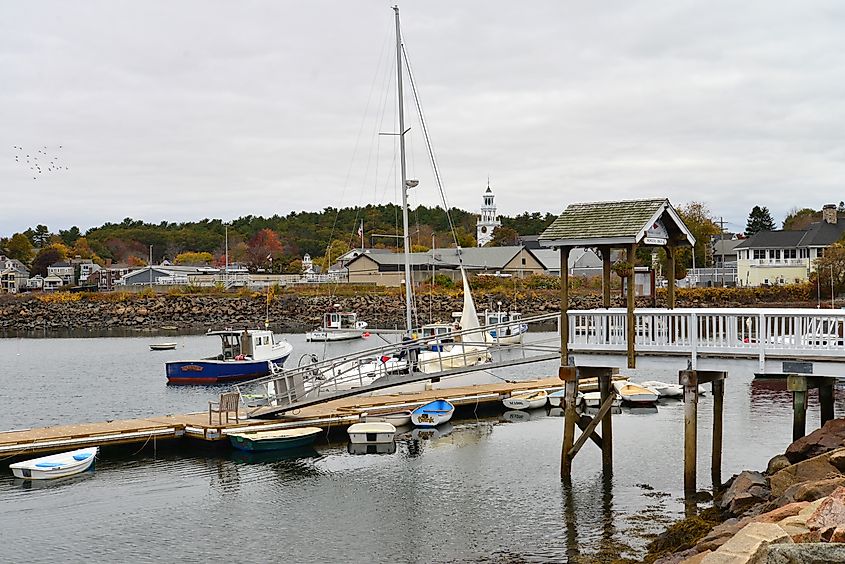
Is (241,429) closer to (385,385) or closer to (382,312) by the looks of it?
(385,385)

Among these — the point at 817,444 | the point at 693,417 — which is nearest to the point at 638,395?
the point at 693,417

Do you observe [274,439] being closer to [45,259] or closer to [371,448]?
[371,448]

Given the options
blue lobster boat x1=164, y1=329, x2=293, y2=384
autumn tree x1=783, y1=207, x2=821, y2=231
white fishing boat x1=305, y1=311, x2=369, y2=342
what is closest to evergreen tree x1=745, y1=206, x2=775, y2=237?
autumn tree x1=783, y1=207, x2=821, y2=231

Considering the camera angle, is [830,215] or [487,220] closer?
[830,215]

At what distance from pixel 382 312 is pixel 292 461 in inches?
3020

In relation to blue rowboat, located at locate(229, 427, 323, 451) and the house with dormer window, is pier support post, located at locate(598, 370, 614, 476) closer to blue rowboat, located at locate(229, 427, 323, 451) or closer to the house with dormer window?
blue rowboat, located at locate(229, 427, 323, 451)

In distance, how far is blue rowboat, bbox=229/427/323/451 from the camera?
1192 inches

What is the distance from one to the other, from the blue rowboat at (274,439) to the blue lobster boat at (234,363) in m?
23.0

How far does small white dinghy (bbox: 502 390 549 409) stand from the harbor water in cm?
53

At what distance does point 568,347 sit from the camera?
2502 centimetres

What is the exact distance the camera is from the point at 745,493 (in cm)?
2027

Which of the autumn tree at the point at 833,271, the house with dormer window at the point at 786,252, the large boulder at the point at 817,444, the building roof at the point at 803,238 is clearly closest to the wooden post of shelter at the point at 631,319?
the large boulder at the point at 817,444

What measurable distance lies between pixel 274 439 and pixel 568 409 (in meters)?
9.77

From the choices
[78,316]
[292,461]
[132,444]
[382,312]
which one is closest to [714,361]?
[292,461]
